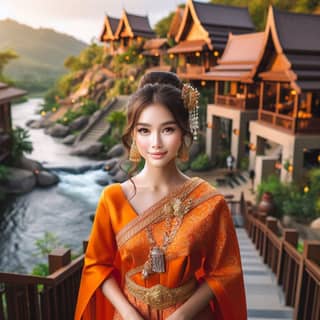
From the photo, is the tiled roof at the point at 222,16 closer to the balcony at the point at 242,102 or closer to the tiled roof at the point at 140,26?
the balcony at the point at 242,102

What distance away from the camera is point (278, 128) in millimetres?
A: 13422

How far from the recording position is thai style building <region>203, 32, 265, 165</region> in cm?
1666

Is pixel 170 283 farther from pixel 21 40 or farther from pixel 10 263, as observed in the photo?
pixel 21 40

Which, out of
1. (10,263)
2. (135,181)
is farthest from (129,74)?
(135,181)

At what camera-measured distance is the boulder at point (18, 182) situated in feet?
55.3

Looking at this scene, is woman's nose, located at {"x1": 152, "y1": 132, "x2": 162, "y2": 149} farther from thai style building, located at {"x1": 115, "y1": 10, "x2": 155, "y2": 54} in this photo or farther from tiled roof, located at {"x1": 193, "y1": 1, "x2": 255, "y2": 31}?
thai style building, located at {"x1": 115, "y1": 10, "x2": 155, "y2": 54}

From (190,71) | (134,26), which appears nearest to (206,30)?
(190,71)

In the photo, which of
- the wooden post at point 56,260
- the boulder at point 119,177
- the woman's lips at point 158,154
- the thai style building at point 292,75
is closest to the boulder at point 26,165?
the boulder at point 119,177

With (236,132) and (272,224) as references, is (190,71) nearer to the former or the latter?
(236,132)

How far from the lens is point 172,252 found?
206cm

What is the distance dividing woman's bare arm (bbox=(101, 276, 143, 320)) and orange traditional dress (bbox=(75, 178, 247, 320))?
0.04 m

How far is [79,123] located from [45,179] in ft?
39.1

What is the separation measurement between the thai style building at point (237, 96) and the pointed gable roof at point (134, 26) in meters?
18.3

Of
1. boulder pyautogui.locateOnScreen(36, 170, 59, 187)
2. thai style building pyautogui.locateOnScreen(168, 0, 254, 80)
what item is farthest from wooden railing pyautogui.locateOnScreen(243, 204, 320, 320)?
thai style building pyautogui.locateOnScreen(168, 0, 254, 80)
